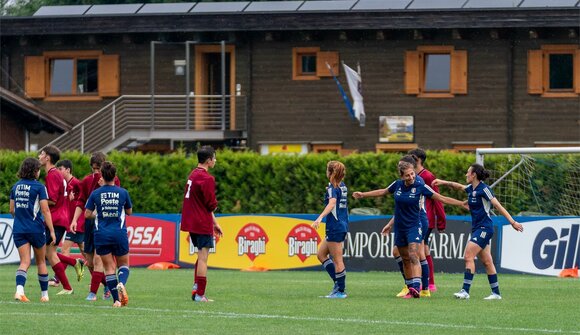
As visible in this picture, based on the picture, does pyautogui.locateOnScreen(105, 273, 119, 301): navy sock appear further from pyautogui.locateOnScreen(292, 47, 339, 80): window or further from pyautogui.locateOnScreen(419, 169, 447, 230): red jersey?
pyautogui.locateOnScreen(292, 47, 339, 80): window

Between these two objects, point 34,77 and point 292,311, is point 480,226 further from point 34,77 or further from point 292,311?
point 34,77

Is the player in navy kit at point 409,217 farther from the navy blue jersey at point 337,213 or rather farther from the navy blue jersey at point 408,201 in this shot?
the navy blue jersey at point 337,213

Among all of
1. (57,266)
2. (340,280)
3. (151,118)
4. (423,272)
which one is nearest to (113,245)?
(57,266)

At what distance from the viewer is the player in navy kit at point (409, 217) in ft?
58.1

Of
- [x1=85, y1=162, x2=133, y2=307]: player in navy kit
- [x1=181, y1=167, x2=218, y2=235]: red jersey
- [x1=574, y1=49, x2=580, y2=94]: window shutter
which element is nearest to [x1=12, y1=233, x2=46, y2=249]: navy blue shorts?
[x1=85, y1=162, x2=133, y2=307]: player in navy kit

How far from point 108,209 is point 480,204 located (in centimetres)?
513

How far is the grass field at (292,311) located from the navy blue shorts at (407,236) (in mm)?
777

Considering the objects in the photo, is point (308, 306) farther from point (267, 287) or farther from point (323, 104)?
point (323, 104)

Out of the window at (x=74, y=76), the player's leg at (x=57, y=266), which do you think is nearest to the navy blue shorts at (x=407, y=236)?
the player's leg at (x=57, y=266)

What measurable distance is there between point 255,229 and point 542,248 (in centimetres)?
601

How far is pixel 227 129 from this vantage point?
136 ft

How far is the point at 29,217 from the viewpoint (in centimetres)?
1694

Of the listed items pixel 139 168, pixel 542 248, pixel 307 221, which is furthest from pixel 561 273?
pixel 139 168

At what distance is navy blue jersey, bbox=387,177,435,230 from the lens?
1778 centimetres
